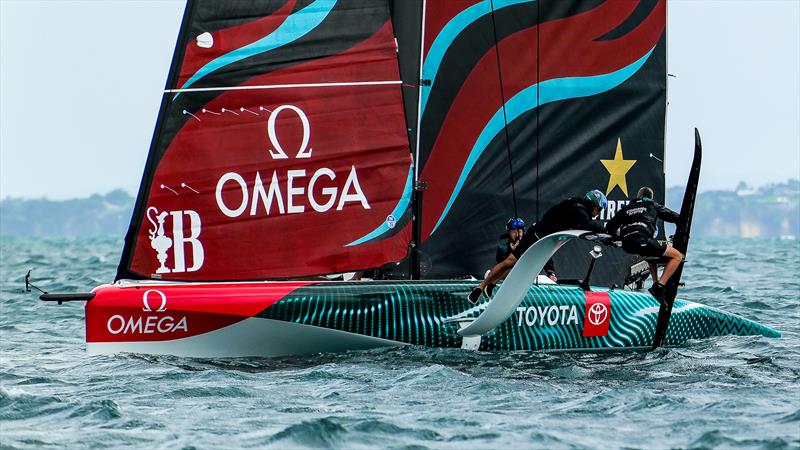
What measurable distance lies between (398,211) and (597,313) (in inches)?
80.6

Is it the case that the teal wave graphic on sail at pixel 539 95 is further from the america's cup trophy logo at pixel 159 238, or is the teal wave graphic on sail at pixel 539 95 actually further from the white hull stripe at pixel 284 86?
the america's cup trophy logo at pixel 159 238

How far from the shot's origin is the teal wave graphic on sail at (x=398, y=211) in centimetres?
1077

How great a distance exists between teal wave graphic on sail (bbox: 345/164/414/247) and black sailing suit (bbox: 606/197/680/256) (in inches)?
71.0

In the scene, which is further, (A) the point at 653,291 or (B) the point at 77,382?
(A) the point at 653,291

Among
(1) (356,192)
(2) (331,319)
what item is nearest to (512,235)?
(1) (356,192)

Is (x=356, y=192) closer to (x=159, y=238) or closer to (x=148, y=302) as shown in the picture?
(x=159, y=238)

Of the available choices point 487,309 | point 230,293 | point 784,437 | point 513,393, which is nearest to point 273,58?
point 230,293

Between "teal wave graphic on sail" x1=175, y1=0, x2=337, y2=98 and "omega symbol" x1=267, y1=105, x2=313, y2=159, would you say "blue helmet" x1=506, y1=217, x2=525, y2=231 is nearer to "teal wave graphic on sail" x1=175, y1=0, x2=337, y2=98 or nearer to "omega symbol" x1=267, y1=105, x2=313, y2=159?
"omega symbol" x1=267, y1=105, x2=313, y2=159

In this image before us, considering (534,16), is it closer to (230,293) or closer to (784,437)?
(230,293)

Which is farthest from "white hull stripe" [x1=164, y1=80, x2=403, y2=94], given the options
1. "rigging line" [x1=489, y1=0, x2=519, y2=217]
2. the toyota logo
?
the toyota logo

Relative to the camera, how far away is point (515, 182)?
1222 cm

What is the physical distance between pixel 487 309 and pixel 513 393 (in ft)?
5.71

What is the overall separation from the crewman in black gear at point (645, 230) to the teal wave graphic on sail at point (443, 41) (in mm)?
2368

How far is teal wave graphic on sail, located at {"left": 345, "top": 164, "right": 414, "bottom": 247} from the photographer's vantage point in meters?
10.8
